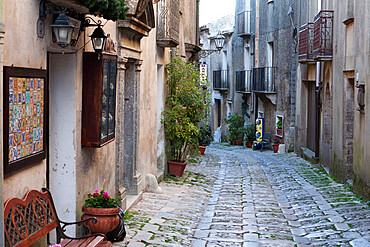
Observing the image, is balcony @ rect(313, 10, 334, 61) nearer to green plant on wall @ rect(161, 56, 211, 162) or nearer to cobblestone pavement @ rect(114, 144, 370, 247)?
cobblestone pavement @ rect(114, 144, 370, 247)

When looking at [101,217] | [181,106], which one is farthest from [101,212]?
[181,106]

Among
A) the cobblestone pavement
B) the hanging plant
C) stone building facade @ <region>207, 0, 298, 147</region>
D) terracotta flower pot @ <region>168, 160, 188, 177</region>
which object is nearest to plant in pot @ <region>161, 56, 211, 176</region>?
terracotta flower pot @ <region>168, 160, 188, 177</region>

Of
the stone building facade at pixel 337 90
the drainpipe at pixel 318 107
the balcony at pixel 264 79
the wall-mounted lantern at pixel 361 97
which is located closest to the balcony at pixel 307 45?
the stone building facade at pixel 337 90

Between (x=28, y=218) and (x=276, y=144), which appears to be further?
(x=276, y=144)

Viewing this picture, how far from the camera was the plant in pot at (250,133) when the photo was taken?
85.4ft

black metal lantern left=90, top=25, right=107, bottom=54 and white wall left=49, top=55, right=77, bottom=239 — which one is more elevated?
black metal lantern left=90, top=25, right=107, bottom=54

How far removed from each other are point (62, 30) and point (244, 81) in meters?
23.1

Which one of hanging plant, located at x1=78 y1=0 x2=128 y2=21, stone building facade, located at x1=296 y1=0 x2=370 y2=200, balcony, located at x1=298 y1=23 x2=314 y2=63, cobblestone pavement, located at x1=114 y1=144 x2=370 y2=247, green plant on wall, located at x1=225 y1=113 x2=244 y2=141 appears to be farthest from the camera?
green plant on wall, located at x1=225 y1=113 x2=244 y2=141

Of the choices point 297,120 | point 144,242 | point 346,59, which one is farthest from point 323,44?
point 144,242

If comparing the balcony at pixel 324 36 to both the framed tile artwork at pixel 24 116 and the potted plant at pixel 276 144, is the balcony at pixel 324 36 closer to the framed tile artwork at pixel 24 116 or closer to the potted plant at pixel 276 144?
the potted plant at pixel 276 144

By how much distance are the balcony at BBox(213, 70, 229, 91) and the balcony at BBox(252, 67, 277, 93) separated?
6.71 meters

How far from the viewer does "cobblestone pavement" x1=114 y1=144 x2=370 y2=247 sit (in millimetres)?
7602

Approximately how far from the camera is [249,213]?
962 centimetres

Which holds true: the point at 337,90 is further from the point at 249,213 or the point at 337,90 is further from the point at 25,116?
the point at 25,116
